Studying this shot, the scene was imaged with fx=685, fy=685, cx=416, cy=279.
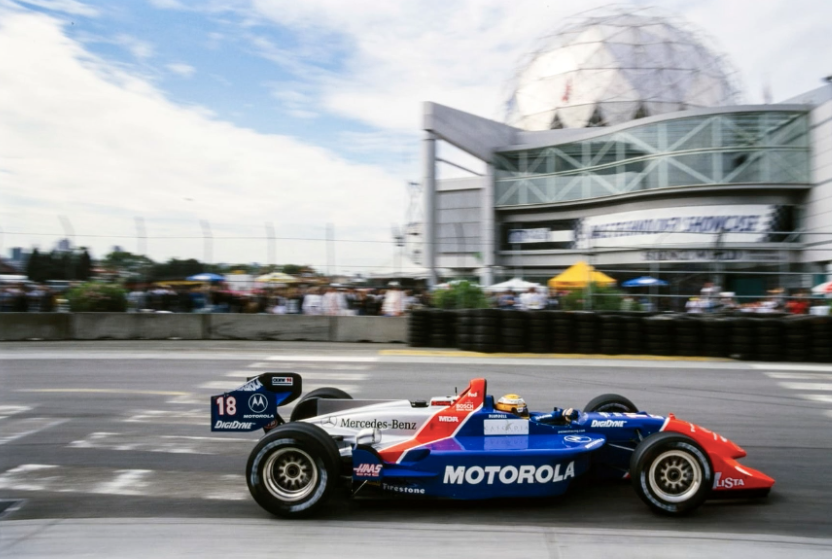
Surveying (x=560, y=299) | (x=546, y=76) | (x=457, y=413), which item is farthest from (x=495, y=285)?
(x=546, y=76)

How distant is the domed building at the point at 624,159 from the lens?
30.4 m

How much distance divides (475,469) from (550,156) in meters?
34.4

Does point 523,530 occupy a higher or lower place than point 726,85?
lower

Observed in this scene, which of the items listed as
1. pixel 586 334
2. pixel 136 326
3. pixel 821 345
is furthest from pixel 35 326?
pixel 821 345

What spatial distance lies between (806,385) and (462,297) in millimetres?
7622

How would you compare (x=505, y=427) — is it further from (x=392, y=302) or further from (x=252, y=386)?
(x=392, y=302)

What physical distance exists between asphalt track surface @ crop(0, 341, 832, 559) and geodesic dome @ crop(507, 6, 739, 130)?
29539mm

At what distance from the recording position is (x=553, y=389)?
10.6m

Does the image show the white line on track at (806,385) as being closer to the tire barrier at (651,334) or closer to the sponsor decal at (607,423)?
the tire barrier at (651,334)

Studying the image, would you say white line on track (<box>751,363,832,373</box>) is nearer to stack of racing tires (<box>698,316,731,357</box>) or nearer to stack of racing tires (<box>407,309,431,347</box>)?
stack of racing tires (<box>698,316,731,357</box>)

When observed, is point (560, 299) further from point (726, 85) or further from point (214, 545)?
point (726, 85)

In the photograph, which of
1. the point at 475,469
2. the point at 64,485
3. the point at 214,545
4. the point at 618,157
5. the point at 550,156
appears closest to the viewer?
the point at 214,545

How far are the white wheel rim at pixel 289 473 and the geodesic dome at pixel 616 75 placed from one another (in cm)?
3794

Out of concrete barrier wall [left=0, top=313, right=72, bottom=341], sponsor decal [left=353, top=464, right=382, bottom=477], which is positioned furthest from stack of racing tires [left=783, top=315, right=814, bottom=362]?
concrete barrier wall [left=0, top=313, right=72, bottom=341]
